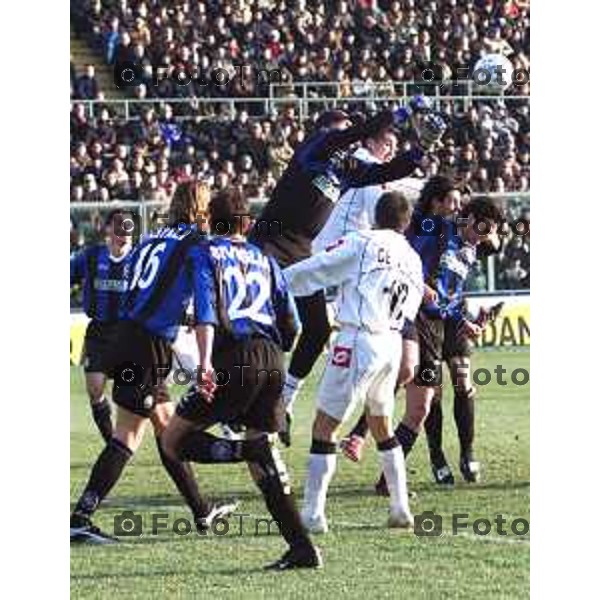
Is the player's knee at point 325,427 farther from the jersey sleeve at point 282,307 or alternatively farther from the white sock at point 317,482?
the jersey sleeve at point 282,307

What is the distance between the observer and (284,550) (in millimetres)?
10203

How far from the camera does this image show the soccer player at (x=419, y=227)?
11.9 metres

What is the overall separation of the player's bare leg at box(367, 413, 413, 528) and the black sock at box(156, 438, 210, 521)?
0.97 meters

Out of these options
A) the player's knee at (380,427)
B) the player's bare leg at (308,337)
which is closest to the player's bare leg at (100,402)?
the player's bare leg at (308,337)

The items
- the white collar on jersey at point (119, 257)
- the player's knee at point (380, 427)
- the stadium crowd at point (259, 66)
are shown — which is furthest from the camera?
the stadium crowd at point (259, 66)

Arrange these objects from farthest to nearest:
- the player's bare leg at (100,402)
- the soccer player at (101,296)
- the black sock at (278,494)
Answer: the player's bare leg at (100,402) → the soccer player at (101,296) → the black sock at (278,494)

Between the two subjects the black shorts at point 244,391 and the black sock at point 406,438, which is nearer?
the black shorts at point 244,391

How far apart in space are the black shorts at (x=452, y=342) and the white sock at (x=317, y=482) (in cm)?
211

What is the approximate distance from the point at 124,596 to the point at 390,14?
5766 millimetres

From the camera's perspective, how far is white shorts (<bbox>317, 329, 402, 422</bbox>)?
10.6 meters

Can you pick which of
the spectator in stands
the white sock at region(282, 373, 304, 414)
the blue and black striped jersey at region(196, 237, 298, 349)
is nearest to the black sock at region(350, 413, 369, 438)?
the white sock at region(282, 373, 304, 414)

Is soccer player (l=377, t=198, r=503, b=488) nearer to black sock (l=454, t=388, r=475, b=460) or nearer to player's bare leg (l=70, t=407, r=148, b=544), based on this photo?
black sock (l=454, t=388, r=475, b=460)
